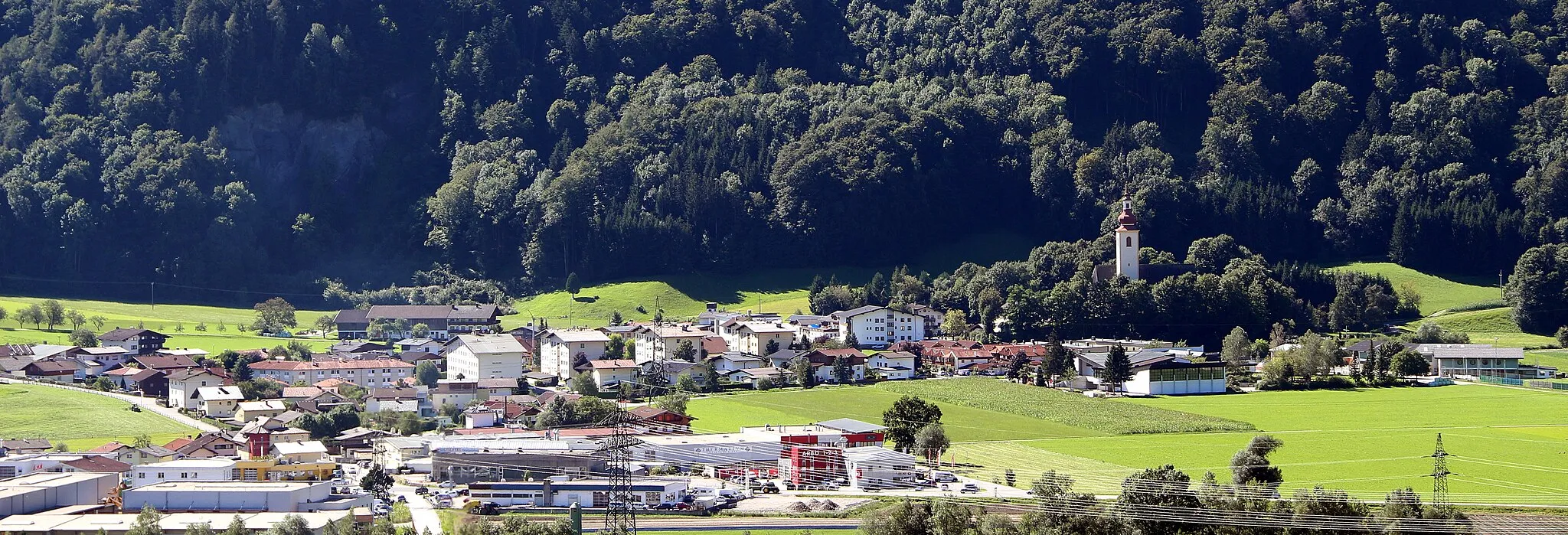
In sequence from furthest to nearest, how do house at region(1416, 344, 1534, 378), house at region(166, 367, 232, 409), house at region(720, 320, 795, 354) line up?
house at region(720, 320, 795, 354)
house at region(1416, 344, 1534, 378)
house at region(166, 367, 232, 409)

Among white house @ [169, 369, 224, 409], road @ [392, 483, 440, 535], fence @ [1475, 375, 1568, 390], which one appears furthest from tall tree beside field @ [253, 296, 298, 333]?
fence @ [1475, 375, 1568, 390]

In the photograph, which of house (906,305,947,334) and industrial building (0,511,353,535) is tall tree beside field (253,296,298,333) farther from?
industrial building (0,511,353,535)

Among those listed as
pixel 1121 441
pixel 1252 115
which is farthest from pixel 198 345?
pixel 1252 115

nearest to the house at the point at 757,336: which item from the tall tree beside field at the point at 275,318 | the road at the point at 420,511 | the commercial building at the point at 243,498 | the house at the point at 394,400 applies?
the house at the point at 394,400

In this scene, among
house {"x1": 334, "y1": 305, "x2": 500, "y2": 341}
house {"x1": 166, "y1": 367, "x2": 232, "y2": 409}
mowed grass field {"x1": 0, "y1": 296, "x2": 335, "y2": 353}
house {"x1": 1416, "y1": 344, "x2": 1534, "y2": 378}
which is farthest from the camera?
house {"x1": 334, "y1": 305, "x2": 500, "y2": 341}

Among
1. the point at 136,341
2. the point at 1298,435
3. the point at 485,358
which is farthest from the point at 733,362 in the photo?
the point at 1298,435

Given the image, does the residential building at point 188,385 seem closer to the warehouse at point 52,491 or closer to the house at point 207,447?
the house at point 207,447
